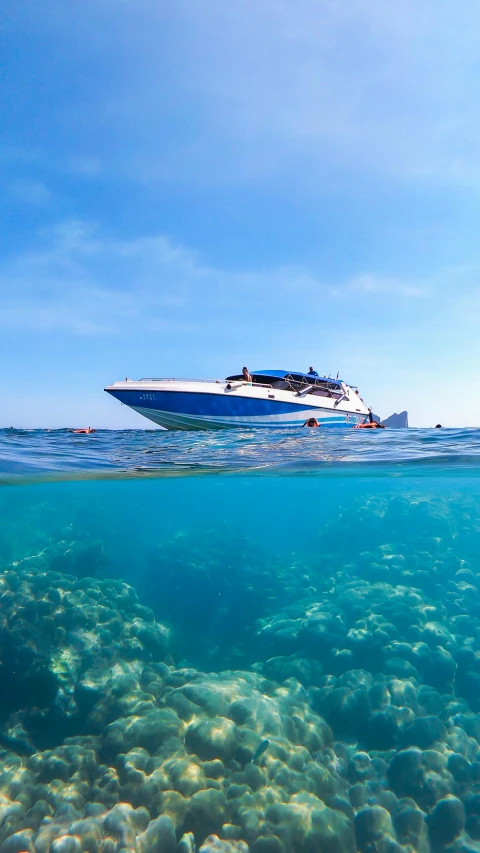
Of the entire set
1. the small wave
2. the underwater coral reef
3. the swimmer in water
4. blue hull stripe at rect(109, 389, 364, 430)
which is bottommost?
the underwater coral reef

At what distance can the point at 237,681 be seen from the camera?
7.93m

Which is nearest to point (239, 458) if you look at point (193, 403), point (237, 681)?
point (237, 681)

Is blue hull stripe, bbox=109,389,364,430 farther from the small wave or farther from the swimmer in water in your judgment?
the small wave

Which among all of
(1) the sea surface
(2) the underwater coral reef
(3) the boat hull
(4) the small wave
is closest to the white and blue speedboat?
(3) the boat hull

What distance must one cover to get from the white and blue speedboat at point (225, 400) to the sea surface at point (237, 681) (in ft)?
22.5

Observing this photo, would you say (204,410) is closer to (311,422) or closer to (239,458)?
(311,422)

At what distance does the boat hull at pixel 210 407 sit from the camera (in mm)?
24219

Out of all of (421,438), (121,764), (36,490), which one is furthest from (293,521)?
(121,764)

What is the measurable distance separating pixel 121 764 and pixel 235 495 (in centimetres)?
1569

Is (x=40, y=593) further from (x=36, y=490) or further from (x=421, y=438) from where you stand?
(x=421, y=438)

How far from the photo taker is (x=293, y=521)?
1341 inches

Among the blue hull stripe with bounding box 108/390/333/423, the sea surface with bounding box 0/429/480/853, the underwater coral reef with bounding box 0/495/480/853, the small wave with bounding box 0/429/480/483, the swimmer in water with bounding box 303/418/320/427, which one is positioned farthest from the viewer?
the swimmer in water with bounding box 303/418/320/427

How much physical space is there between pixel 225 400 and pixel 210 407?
2.98ft

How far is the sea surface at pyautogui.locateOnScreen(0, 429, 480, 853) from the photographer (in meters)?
5.45
